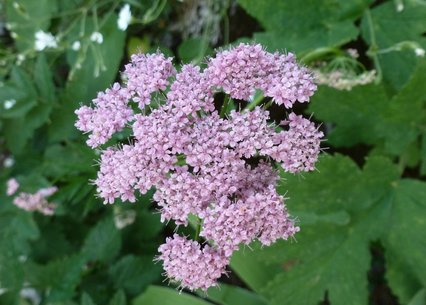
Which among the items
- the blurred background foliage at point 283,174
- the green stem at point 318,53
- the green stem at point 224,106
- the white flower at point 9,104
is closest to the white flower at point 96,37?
the blurred background foliage at point 283,174

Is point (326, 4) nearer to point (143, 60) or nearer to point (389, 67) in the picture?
point (389, 67)

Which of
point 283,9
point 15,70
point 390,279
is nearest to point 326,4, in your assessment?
point 283,9

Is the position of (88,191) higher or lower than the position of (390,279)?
higher

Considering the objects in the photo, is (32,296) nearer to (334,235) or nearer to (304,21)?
(334,235)

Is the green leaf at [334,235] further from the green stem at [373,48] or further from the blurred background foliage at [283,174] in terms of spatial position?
the green stem at [373,48]

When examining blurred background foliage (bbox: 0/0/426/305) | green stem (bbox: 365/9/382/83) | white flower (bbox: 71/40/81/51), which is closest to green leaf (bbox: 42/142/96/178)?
blurred background foliage (bbox: 0/0/426/305)

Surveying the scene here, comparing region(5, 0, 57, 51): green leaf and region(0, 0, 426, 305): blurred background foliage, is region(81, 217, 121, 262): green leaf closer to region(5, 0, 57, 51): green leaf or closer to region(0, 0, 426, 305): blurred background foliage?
region(0, 0, 426, 305): blurred background foliage
